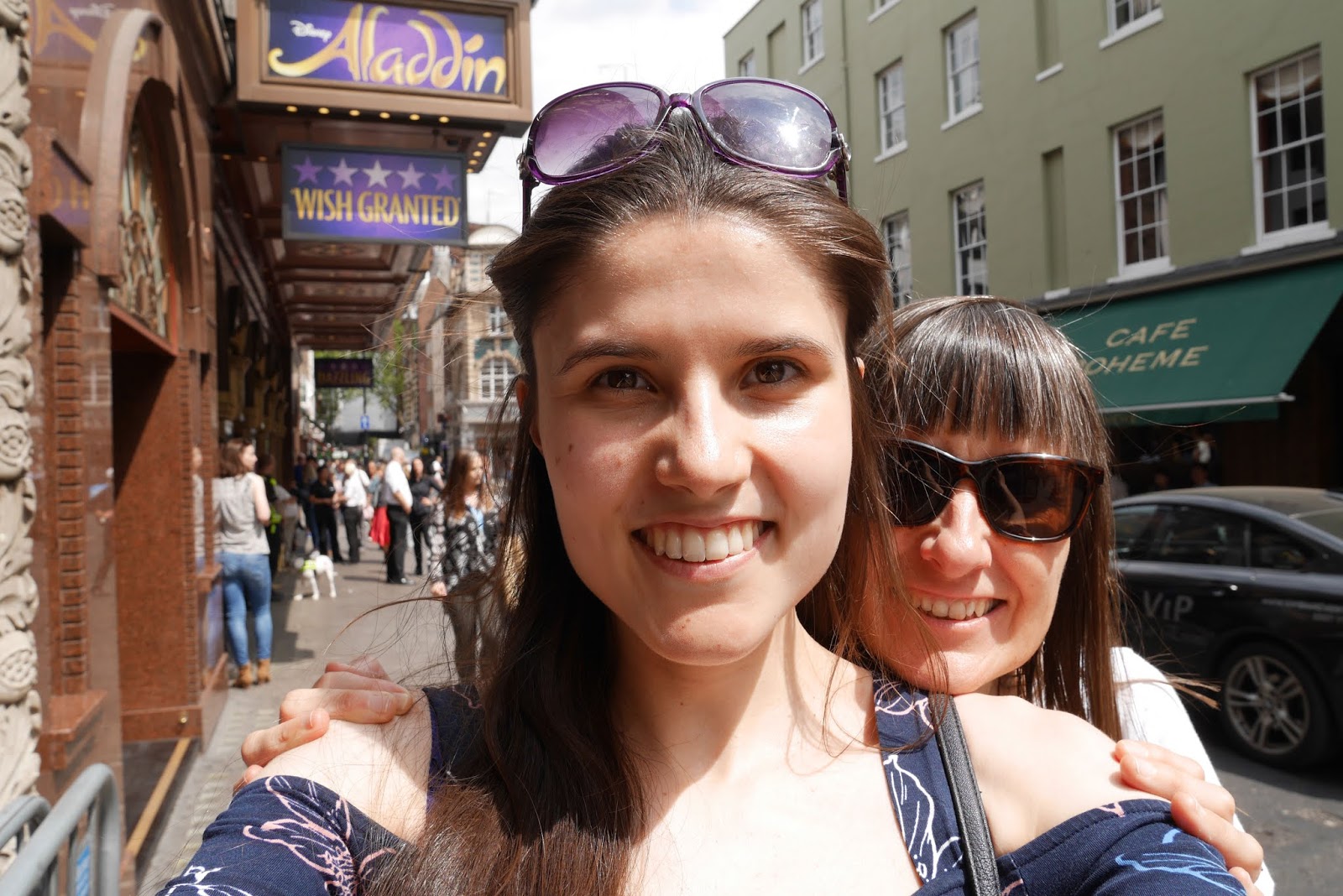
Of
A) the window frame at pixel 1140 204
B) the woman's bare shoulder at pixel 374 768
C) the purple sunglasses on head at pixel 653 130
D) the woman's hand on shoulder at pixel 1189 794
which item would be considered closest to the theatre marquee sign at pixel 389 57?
the purple sunglasses on head at pixel 653 130

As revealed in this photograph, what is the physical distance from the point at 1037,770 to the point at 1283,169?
13541mm

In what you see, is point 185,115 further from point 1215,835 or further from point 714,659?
point 1215,835

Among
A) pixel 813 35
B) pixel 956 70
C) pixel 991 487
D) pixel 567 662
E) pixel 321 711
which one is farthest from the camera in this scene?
pixel 813 35

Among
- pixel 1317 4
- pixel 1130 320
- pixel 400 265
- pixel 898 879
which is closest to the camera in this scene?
pixel 898 879

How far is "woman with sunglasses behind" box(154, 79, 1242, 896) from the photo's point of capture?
47.4 inches

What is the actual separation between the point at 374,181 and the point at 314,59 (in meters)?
0.86

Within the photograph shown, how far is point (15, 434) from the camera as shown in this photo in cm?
278

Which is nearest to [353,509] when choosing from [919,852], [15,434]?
[15,434]

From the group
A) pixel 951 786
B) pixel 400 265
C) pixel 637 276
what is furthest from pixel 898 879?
pixel 400 265

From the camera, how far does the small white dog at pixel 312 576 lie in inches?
432

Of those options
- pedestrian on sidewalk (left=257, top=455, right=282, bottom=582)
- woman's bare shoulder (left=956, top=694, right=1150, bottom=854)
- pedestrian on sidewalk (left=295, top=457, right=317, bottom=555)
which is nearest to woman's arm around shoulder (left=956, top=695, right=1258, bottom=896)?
woman's bare shoulder (left=956, top=694, right=1150, bottom=854)

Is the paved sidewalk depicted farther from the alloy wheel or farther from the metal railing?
the alloy wheel

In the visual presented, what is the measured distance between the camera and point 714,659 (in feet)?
4.01

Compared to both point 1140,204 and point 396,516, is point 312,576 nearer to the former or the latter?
point 396,516
